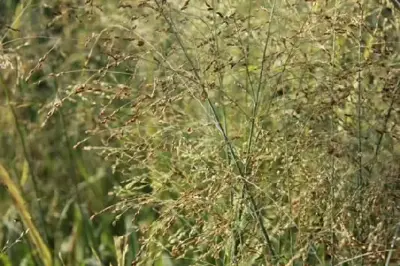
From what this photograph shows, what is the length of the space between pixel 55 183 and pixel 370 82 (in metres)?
0.88

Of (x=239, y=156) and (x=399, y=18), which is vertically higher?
(x=399, y=18)

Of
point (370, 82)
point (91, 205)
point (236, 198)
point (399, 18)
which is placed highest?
point (399, 18)

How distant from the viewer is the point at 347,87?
150cm

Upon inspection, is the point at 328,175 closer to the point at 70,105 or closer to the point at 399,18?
the point at 399,18

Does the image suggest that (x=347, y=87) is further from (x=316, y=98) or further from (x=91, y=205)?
(x=91, y=205)

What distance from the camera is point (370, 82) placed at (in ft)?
5.56

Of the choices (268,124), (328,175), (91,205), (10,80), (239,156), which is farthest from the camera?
(10,80)

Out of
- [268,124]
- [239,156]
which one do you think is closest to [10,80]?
[268,124]

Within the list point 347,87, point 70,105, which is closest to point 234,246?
point 347,87

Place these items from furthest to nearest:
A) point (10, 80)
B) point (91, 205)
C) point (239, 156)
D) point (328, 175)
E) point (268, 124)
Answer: point (10, 80) < point (91, 205) < point (268, 124) < point (239, 156) < point (328, 175)

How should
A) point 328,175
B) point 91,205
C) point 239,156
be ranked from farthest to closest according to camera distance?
point 91,205 → point 239,156 → point 328,175

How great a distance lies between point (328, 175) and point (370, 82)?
28 centimetres

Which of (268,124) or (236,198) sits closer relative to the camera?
(236,198)

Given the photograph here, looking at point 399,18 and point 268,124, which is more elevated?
point 399,18
